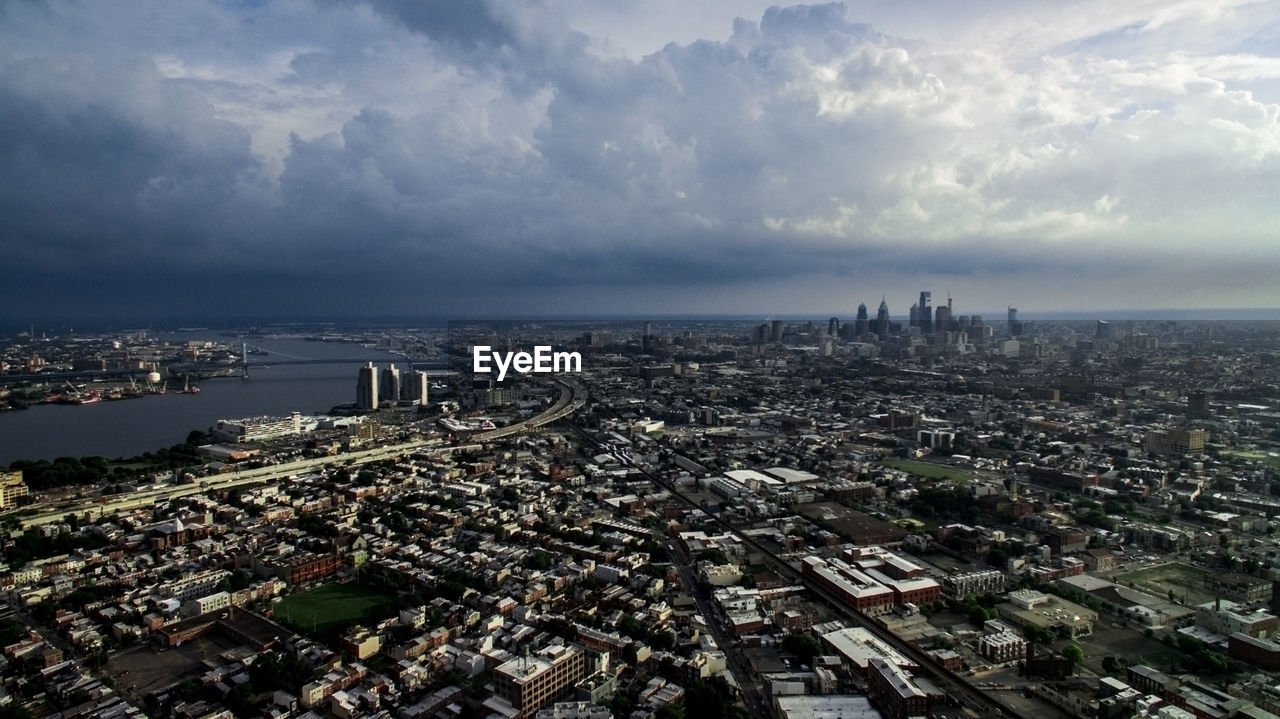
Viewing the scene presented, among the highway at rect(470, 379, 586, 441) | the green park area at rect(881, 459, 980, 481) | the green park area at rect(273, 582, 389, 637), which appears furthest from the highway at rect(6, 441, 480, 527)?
the green park area at rect(881, 459, 980, 481)

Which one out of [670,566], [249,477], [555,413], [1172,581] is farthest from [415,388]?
[1172,581]

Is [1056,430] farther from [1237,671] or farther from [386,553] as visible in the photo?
[386,553]

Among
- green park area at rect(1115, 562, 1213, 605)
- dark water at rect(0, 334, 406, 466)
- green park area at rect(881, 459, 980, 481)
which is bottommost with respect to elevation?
dark water at rect(0, 334, 406, 466)

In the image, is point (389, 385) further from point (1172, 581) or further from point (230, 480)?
point (1172, 581)

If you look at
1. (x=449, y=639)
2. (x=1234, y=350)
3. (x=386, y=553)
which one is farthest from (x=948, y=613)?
(x=1234, y=350)

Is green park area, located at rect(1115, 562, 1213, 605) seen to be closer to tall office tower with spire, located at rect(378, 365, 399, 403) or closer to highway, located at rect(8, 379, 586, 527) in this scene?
highway, located at rect(8, 379, 586, 527)

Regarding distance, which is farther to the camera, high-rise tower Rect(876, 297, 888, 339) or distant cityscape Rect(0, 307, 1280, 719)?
high-rise tower Rect(876, 297, 888, 339)
